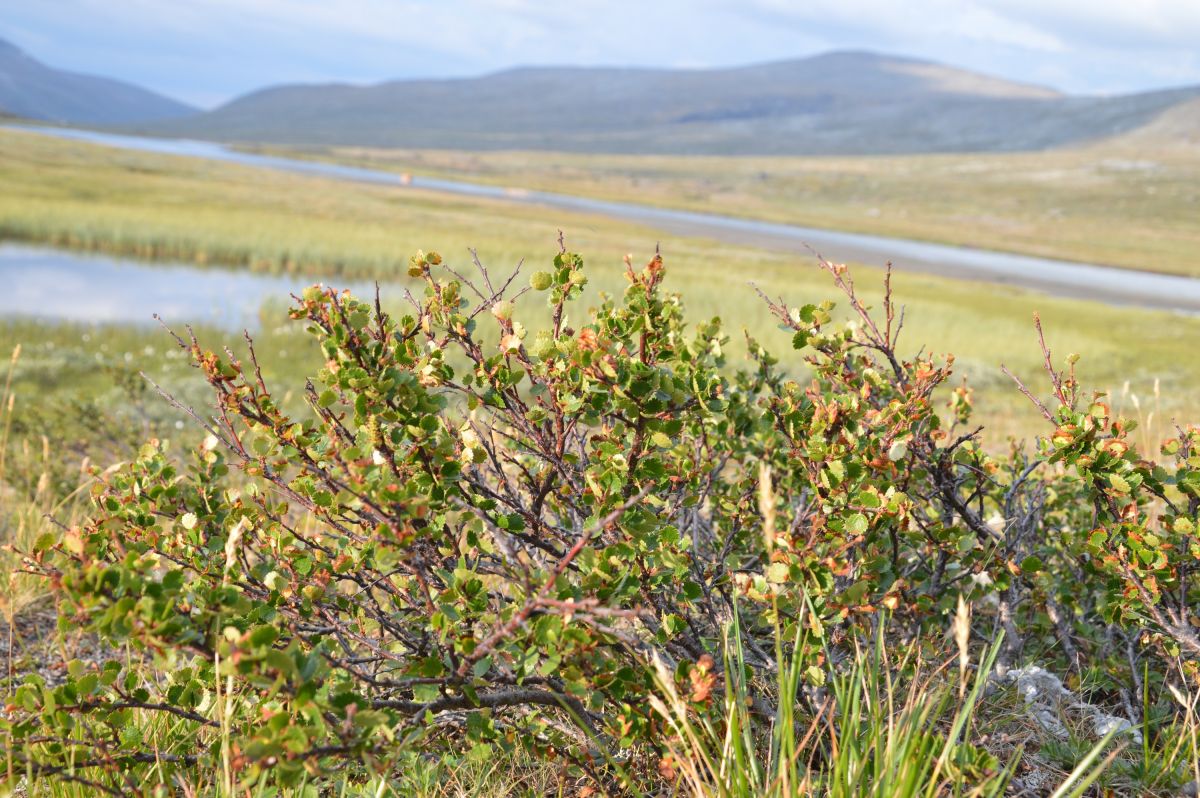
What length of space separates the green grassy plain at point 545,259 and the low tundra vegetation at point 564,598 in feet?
27.1

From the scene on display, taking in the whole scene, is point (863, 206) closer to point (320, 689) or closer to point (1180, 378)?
point (1180, 378)

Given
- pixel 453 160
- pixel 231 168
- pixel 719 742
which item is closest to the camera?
pixel 719 742

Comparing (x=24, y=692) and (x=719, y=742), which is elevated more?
(x=24, y=692)

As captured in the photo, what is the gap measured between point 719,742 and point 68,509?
17.7 feet

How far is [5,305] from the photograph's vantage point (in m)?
17.8

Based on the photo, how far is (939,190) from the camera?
132 meters

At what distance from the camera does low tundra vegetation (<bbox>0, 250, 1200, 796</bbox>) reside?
74.6 inches

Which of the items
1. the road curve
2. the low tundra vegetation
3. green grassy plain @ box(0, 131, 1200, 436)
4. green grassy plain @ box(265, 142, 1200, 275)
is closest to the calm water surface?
green grassy plain @ box(0, 131, 1200, 436)

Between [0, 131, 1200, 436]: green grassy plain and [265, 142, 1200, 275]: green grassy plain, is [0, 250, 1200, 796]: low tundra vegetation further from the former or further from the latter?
[265, 142, 1200, 275]: green grassy plain

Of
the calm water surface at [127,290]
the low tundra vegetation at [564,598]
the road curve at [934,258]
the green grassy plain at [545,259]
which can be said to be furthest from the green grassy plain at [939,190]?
the low tundra vegetation at [564,598]

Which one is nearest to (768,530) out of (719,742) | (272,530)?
(719,742)

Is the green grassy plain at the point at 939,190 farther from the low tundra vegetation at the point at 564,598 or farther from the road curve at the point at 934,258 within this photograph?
the low tundra vegetation at the point at 564,598

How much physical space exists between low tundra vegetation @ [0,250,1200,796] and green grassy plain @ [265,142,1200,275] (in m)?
81.2

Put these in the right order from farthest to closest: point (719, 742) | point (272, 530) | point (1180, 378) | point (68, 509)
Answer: point (1180, 378) → point (68, 509) → point (272, 530) → point (719, 742)
